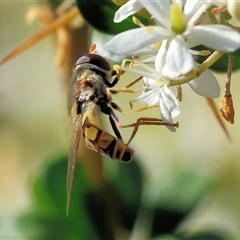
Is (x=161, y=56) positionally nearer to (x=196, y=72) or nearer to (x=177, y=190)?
(x=196, y=72)

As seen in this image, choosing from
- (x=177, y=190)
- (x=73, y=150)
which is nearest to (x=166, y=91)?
(x=73, y=150)

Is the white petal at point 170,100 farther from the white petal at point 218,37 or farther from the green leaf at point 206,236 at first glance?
the green leaf at point 206,236

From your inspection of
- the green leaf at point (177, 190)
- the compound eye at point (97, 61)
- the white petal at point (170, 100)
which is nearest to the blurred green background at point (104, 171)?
the green leaf at point (177, 190)

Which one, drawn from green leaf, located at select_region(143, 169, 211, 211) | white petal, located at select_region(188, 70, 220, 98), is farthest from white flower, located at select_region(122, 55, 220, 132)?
green leaf, located at select_region(143, 169, 211, 211)

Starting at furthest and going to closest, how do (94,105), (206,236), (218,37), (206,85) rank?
1. (206,236)
2. (94,105)
3. (206,85)
4. (218,37)

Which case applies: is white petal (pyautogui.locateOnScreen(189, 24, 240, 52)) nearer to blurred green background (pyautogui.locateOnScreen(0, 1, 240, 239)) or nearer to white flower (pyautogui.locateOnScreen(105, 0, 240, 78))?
white flower (pyautogui.locateOnScreen(105, 0, 240, 78))

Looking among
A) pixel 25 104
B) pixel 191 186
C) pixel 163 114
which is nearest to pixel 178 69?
pixel 163 114
